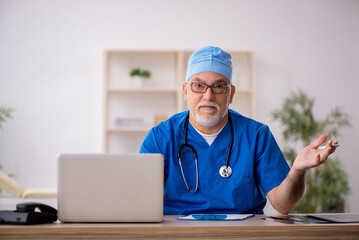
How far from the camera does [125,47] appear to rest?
16.3ft

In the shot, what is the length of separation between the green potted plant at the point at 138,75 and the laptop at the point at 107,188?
351 cm

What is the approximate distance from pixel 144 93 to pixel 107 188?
370 cm

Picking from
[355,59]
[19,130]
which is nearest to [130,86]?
[19,130]

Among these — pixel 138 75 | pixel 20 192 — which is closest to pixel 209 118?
pixel 20 192

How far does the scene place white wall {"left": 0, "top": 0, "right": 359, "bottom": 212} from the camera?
4.88 metres

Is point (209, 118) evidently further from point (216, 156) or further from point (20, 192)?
point (20, 192)

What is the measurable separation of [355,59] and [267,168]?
3805mm

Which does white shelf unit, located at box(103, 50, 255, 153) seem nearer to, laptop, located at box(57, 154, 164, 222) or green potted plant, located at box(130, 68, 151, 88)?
green potted plant, located at box(130, 68, 151, 88)

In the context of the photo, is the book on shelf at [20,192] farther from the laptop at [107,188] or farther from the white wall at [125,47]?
the laptop at [107,188]

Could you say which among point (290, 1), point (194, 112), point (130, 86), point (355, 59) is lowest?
point (194, 112)

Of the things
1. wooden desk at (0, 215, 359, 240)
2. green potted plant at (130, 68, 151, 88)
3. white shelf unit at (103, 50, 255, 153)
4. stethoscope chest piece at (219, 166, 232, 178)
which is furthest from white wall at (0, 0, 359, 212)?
wooden desk at (0, 215, 359, 240)

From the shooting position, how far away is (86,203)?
1290 mm

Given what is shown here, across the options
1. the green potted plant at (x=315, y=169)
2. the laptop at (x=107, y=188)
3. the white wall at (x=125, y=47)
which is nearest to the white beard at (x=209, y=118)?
the laptop at (x=107, y=188)

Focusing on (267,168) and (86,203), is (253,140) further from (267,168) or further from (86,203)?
(86,203)
